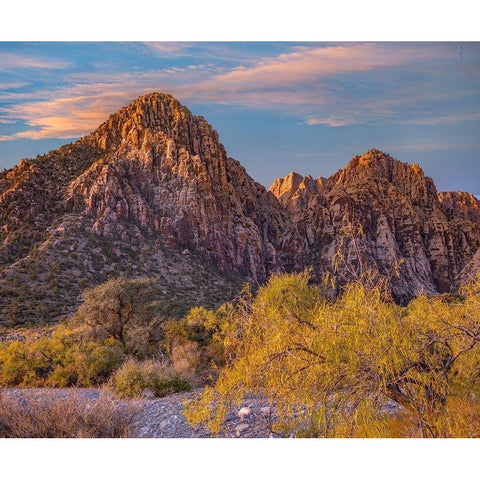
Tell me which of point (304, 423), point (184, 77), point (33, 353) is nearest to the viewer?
point (304, 423)

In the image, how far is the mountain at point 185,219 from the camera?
1124 inches

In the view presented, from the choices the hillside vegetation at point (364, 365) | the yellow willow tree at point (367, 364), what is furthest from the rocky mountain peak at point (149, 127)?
the yellow willow tree at point (367, 364)

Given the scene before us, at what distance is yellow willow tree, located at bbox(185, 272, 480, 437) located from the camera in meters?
5.62

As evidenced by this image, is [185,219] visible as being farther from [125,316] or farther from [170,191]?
[125,316]

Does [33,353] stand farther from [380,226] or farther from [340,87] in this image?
[380,226]

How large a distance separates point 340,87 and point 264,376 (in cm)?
862

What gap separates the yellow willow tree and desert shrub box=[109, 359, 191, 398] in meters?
6.43

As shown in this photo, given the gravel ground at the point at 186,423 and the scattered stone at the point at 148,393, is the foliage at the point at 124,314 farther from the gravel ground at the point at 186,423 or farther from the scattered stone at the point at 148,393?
the gravel ground at the point at 186,423

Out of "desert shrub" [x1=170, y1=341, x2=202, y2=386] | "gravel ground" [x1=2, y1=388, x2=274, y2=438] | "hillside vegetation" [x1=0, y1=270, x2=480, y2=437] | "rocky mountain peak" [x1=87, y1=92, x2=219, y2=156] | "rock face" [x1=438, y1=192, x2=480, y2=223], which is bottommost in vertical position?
Answer: "desert shrub" [x1=170, y1=341, x2=202, y2=386]

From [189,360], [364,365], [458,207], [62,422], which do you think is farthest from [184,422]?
[458,207]

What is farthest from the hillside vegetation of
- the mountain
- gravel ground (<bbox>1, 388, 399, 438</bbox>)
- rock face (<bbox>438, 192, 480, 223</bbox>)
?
rock face (<bbox>438, 192, 480, 223</bbox>)

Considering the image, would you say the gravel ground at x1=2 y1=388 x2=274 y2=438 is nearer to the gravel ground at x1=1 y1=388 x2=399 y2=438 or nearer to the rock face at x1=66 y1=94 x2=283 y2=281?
the gravel ground at x1=1 y1=388 x2=399 y2=438

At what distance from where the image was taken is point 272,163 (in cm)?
1378
